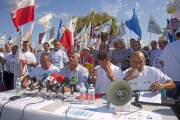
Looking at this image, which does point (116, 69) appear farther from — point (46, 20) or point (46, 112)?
point (46, 20)

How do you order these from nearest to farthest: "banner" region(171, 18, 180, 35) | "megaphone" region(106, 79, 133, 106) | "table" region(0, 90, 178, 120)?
"table" region(0, 90, 178, 120), "megaphone" region(106, 79, 133, 106), "banner" region(171, 18, 180, 35)

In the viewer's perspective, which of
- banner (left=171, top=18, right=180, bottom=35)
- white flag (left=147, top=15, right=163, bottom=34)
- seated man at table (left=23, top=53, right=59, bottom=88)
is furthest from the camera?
white flag (left=147, top=15, right=163, bottom=34)

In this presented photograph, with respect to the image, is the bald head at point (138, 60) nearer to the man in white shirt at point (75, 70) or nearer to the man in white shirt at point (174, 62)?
the man in white shirt at point (75, 70)

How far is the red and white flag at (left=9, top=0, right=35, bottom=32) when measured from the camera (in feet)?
16.3

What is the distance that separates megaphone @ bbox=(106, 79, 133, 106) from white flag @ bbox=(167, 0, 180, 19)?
3686 mm

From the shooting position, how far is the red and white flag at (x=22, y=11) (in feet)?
16.3

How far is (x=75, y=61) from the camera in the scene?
10.3ft

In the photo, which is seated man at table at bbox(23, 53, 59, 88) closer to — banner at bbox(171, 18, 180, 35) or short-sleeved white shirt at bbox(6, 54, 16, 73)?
short-sleeved white shirt at bbox(6, 54, 16, 73)

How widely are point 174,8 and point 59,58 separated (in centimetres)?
390

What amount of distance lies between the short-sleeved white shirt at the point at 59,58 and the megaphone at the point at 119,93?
3512 mm

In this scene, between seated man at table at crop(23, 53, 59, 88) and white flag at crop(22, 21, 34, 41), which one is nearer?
seated man at table at crop(23, 53, 59, 88)

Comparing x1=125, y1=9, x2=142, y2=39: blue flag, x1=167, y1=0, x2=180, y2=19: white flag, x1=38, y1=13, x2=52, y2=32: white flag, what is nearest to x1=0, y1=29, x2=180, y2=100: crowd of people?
x1=167, y1=0, x2=180, y2=19: white flag

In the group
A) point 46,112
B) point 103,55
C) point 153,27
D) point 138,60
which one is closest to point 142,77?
point 138,60

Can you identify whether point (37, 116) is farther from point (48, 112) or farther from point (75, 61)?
point (75, 61)
